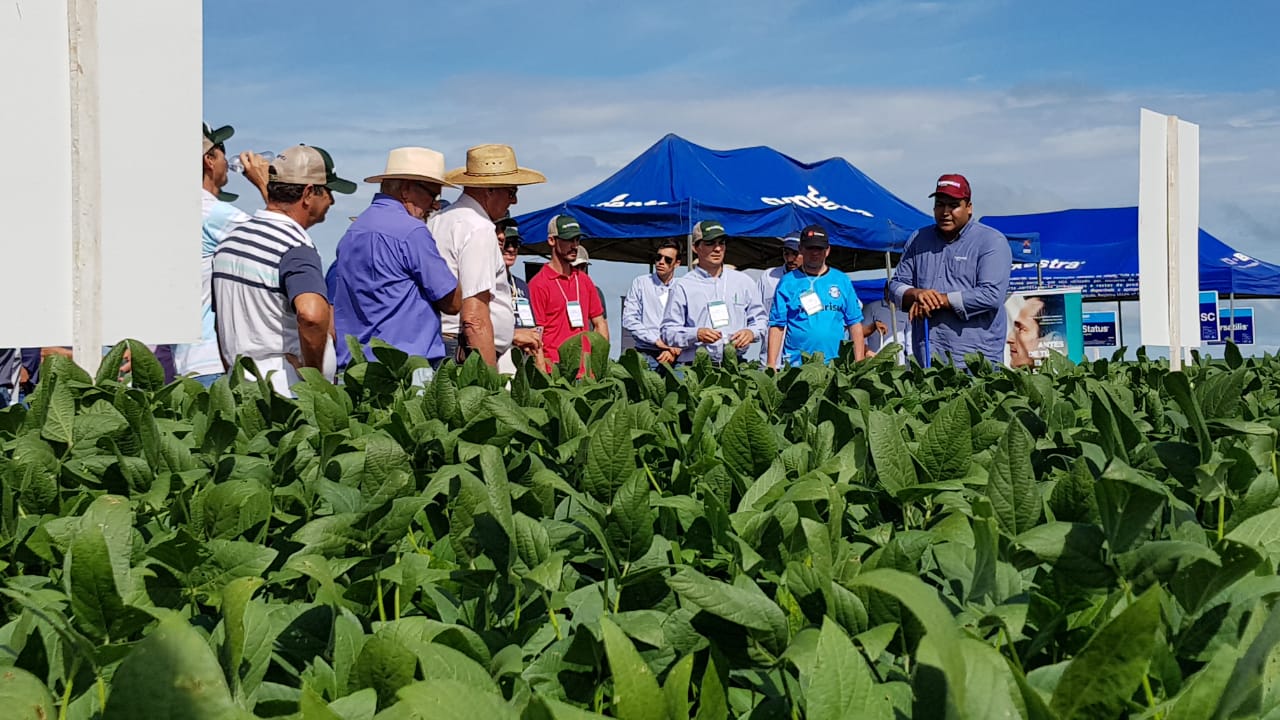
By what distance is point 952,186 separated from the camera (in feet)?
22.0

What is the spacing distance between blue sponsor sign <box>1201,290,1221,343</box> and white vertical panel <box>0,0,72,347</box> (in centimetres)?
2418

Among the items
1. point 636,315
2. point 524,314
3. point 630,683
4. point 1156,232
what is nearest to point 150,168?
point 630,683

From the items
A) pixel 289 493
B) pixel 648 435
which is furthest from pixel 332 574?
pixel 648 435

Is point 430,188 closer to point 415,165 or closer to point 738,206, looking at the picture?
point 415,165

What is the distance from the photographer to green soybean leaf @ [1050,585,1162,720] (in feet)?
2.37

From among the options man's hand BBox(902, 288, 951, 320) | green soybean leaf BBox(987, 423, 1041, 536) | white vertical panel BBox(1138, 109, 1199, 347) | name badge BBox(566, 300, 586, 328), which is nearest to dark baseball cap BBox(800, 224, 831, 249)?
man's hand BBox(902, 288, 951, 320)

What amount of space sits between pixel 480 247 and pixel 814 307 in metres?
3.38

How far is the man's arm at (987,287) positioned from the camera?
6.64 m

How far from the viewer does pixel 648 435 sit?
2053 millimetres

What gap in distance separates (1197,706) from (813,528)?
39cm

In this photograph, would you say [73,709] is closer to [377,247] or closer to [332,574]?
[332,574]

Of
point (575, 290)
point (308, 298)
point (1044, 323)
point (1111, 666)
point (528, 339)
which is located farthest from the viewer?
point (1044, 323)

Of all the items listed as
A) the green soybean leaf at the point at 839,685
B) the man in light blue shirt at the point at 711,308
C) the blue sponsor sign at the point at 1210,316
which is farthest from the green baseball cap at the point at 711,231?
the blue sponsor sign at the point at 1210,316

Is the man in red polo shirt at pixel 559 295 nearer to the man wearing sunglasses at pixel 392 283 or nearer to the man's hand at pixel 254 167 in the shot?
the man's hand at pixel 254 167
